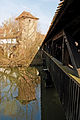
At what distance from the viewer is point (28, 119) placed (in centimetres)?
519

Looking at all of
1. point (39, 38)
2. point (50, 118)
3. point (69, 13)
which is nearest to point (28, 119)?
point (50, 118)

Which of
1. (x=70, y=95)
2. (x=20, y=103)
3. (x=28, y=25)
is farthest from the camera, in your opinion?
(x=28, y=25)

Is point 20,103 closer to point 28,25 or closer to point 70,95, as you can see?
point 70,95

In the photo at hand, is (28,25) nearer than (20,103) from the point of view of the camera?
No

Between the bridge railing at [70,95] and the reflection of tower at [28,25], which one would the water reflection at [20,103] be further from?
the reflection of tower at [28,25]

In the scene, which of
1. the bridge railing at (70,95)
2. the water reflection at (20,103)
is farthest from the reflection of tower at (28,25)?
the bridge railing at (70,95)

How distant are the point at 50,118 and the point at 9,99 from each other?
2.99 metres

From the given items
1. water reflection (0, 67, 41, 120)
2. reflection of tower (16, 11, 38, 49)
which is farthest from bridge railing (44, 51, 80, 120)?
reflection of tower (16, 11, 38, 49)

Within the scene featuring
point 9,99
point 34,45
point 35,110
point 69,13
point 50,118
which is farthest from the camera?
point 34,45

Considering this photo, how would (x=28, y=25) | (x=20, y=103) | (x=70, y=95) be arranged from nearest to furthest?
(x=70, y=95)
(x=20, y=103)
(x=28, y=25)

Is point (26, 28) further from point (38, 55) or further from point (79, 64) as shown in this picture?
point (79, 64)

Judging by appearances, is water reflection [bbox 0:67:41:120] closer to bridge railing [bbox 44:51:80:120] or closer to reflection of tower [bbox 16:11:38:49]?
bridge railing [bbox 44:51:80:120]

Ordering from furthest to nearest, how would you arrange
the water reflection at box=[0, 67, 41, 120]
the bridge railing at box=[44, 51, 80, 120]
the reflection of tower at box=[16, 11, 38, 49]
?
1. the reflection of tower at box=[16, 11, 38, 49]
2. the water reflection at box=[0, 67, 41, 120]
3. the bridge railing at box=[44, 51, 80, 120]

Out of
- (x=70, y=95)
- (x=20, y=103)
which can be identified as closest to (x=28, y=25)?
(x=20, y=103)
